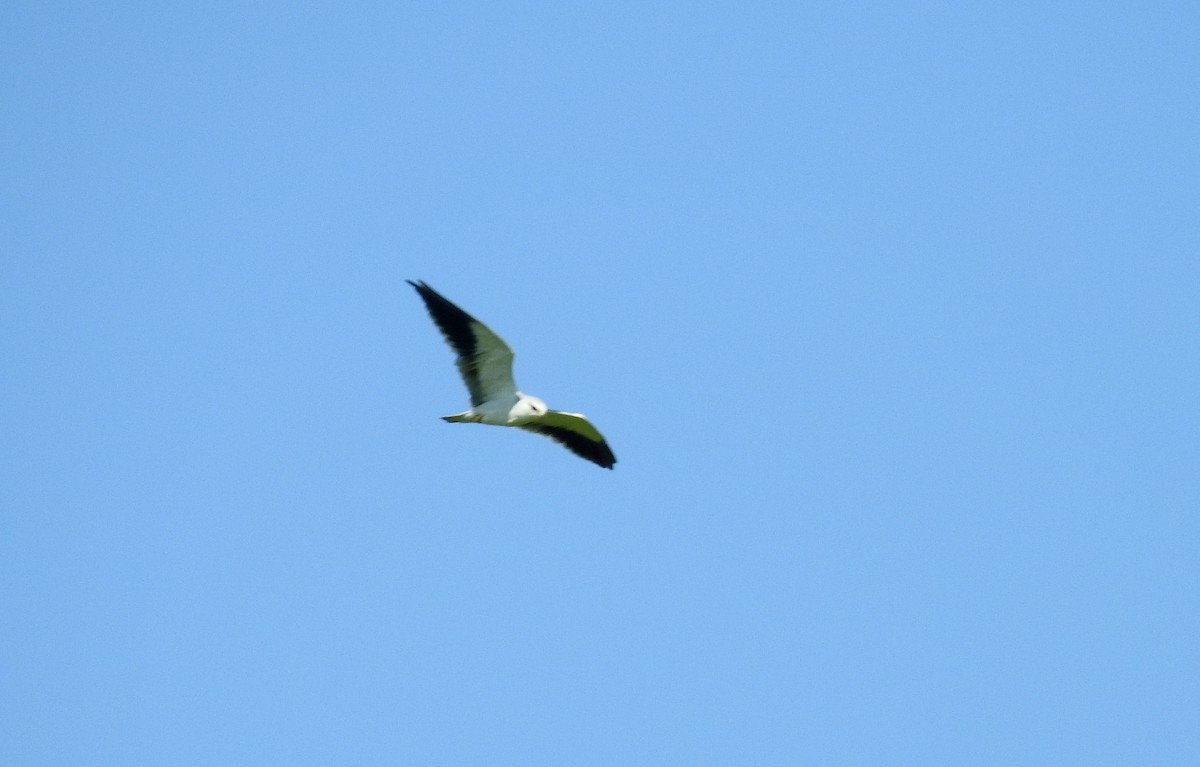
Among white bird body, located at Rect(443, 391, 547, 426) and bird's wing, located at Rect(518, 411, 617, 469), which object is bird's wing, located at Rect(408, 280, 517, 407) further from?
bird's wing, located at Rect(518, 411, 617, 469)

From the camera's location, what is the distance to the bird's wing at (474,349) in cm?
2027

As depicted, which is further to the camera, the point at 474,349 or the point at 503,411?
the point at 503,411

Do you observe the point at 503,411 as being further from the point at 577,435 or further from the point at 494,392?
the point at 577,435

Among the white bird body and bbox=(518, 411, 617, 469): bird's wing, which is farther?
bbox=(518, 411, 617, 469): bird's wing

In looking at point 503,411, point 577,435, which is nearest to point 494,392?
point 503,411

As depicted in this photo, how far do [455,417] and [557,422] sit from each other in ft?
6.77

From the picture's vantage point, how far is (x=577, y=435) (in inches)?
909

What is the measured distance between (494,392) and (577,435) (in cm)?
214

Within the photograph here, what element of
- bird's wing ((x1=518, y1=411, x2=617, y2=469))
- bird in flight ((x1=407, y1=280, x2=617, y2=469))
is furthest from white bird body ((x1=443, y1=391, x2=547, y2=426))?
bird's wing ((x1=518, y1=411, x2=617, y2=469))

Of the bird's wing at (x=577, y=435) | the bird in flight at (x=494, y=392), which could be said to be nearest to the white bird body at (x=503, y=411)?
the bird in flight at (x=494, y=392)

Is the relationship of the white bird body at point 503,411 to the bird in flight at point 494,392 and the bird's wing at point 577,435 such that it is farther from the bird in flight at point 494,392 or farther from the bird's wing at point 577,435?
the bird's wing at point 577,435

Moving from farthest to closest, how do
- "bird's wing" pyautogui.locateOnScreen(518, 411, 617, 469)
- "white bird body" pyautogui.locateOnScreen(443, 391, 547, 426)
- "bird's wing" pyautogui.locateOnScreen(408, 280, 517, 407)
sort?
1. "bird's wing" pyautogui.locateOnScreen(518, 411, 617, 469)
2. "white bird body" pyautogui.locateOnScreen(443, 391, 547, 426)
3. "bird's wing" pyautogui.locateOnScreen(408, 280, 517, 407)

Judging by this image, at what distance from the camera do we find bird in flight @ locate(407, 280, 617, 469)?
66.9 feet

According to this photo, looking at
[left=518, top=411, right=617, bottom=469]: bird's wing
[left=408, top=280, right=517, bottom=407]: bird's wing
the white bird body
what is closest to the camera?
[left=408, top=280, right=517, bottom=407]: bird's wing
